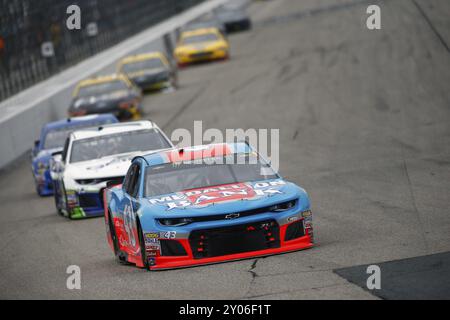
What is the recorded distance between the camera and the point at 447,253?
32.8 ft

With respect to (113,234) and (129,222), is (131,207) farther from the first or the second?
(113,234)

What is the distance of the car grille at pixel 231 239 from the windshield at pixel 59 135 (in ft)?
36.9

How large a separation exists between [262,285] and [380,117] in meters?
15.5

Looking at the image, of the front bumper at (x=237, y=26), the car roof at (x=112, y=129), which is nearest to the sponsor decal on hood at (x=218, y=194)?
the car roof at (x=112, y=129)

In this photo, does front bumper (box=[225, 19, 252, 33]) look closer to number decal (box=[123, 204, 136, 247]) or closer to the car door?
the car door

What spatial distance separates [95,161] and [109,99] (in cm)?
1236

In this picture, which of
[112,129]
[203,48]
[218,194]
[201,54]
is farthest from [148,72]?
[218,194]

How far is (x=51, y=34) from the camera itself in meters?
38.3

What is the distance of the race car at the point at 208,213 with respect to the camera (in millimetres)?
10523

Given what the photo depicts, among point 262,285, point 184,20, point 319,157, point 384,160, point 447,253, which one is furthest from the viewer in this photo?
point 184,20

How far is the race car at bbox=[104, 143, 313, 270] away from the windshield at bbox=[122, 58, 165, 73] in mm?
25675

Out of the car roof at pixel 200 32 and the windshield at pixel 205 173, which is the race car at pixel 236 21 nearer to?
the car roof at pixel 200 32
